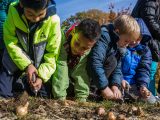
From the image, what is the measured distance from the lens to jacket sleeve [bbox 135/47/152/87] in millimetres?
6469

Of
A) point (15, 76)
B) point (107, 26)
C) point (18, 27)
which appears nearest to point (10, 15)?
point (18, 27)

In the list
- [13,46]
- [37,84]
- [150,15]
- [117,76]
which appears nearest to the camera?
[37,84]

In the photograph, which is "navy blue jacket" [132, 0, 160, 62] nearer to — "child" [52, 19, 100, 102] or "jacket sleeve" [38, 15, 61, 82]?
"child" [52, 19, 100, 102]

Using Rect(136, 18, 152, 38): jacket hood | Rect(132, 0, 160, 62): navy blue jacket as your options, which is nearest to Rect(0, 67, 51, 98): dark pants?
Rect(136, 18, 152, 38): jacket hood

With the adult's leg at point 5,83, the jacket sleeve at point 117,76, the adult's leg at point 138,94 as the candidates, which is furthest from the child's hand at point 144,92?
the adult's leg at point 5,83

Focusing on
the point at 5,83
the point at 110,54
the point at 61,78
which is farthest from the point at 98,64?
the point at 5,83

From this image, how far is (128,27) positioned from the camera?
232 inches

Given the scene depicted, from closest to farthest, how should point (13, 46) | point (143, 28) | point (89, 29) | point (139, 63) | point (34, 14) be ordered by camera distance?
point (34, 14)
point (13, 46)
point (89, 29)
point (143, 28)
point (139, 63)

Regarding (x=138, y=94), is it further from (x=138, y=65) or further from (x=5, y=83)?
(x=5, y=83)

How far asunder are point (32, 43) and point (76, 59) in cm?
64

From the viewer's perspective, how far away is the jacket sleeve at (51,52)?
5418 millimetres

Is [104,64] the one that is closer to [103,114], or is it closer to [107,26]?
[107,26]

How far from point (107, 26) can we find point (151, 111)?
1.56 meters

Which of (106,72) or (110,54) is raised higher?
(110,54)
